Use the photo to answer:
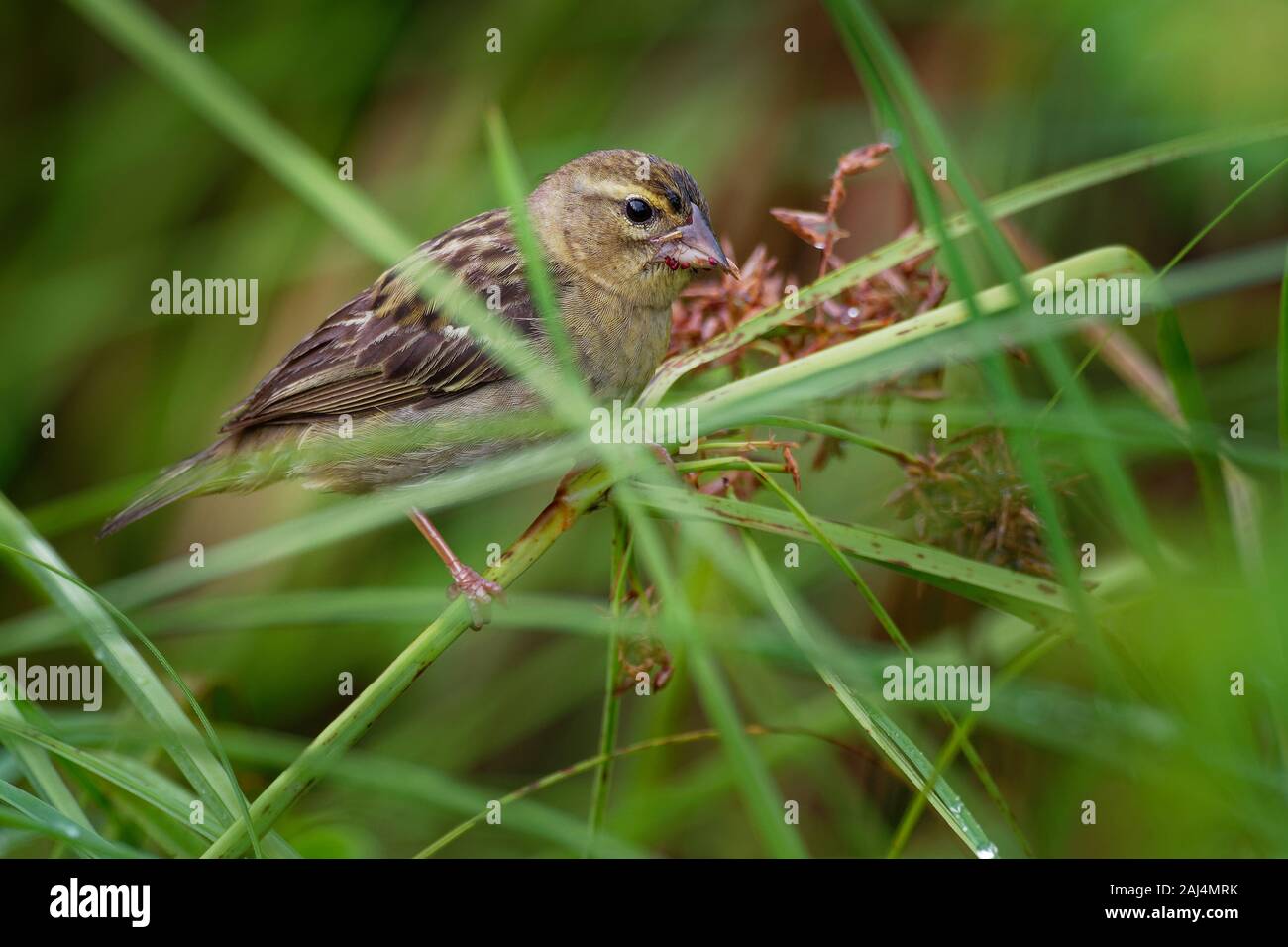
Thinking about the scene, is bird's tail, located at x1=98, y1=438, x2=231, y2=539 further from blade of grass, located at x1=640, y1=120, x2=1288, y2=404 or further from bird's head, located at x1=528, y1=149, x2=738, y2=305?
blade of grass, located at x1=640, y1=120, x2=1288, y2=404

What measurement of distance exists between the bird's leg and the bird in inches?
0.4

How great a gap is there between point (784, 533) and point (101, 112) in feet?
11.1

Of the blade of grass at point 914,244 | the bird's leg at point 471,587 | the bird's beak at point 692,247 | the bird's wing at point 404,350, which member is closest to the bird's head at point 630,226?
the bird's beak at point 692,247

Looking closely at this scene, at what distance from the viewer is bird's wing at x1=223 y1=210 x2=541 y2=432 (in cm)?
304

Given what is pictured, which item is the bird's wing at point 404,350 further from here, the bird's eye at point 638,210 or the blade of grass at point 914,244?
the blade of grass at point 914,244

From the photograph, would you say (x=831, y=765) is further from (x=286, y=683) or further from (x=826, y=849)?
(x=286, y=683)

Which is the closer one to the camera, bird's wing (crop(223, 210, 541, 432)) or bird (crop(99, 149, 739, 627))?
bird (crop(99, 149, 739, 627))

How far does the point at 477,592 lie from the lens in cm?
240

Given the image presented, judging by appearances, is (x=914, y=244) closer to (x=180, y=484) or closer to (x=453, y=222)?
(x=180, y=484)

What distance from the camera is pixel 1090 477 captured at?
232 cm

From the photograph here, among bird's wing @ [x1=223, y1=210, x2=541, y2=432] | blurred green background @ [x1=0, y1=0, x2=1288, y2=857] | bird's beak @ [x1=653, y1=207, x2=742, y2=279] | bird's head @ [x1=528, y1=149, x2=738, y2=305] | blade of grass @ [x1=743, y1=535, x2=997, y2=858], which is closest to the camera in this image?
blade of grass @ [x1=743, y1=535, x2=997, y2=858]

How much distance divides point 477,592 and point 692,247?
984mm

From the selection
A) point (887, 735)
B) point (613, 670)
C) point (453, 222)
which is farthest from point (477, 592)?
point (453, 222)

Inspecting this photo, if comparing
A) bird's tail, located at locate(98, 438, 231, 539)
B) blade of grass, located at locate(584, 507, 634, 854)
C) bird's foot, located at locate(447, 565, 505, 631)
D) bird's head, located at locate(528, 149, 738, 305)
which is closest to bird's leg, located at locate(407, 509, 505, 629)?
bird's foot, located at locate(447, 565, 505, 631)
